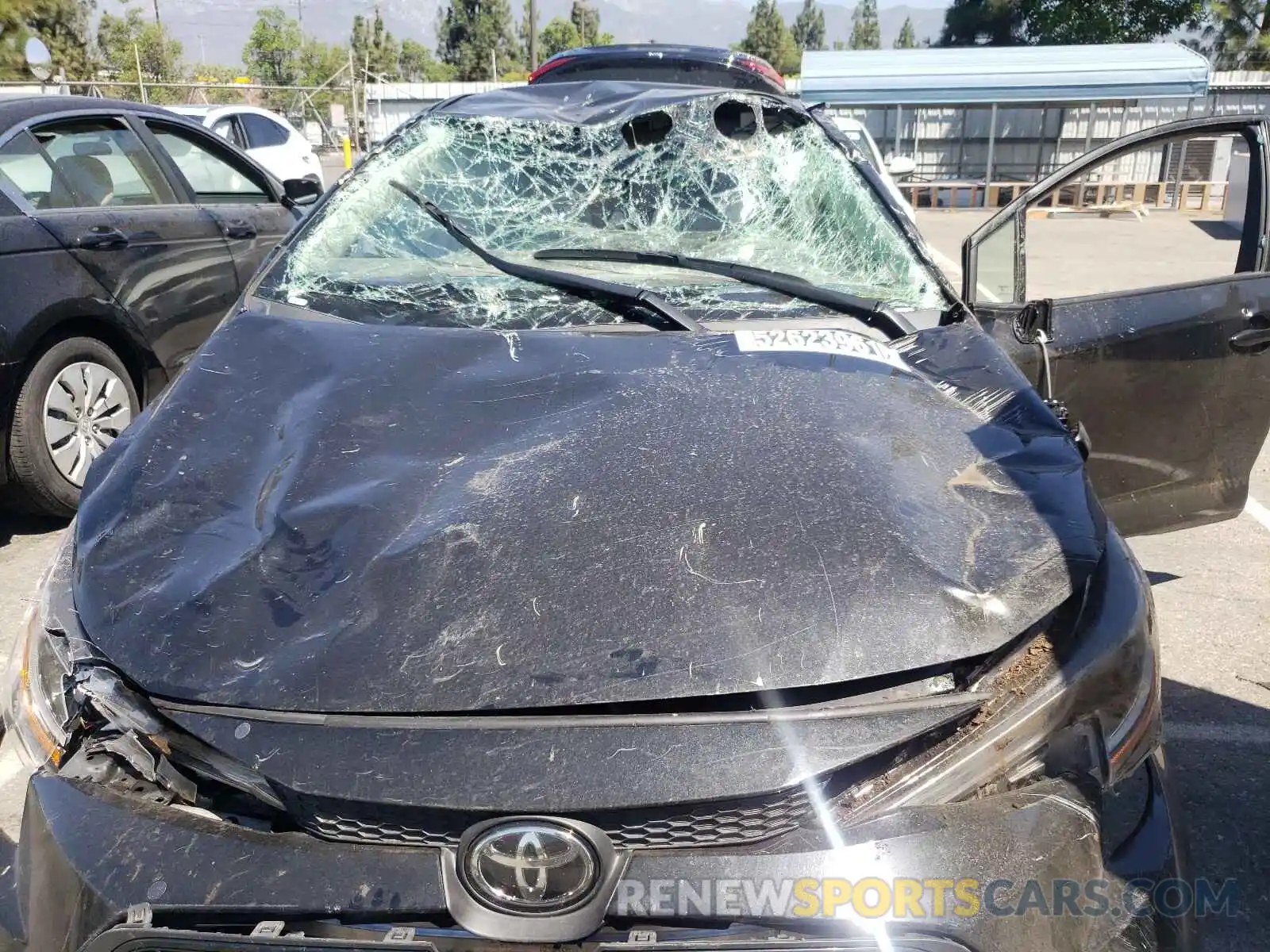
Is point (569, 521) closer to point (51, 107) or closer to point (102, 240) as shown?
point (102, 240)

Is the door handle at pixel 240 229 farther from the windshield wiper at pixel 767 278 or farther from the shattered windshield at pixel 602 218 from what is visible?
the windshield wiper at pixel 767 278

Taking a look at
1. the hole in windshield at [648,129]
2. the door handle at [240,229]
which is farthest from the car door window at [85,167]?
the hole in windshield at [648,129]

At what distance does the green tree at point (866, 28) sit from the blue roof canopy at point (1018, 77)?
254 ft

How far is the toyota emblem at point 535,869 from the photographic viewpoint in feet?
4.44

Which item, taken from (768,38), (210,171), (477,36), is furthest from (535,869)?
(768,38)

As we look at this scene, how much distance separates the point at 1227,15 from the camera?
39.5 meters

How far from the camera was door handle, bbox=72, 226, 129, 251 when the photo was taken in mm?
4487

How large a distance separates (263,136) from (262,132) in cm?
6

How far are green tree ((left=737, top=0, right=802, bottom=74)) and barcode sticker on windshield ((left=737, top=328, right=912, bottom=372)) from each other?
8207 cm

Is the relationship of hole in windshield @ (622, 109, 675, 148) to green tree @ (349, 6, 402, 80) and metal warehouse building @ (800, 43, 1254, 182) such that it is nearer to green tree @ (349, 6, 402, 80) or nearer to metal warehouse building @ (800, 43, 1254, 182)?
metal warehouse building @ (800, 43, 1254, 182)

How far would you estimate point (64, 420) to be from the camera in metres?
4.39

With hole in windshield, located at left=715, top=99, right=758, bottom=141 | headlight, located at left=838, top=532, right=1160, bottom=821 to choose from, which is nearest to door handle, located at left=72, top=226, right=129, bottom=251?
hole in windshield, located at left=715, top=99, right=758, bottom=141

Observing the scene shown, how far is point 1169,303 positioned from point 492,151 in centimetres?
199

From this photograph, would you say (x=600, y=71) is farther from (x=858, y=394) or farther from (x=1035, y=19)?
(x=1035, y=19)
